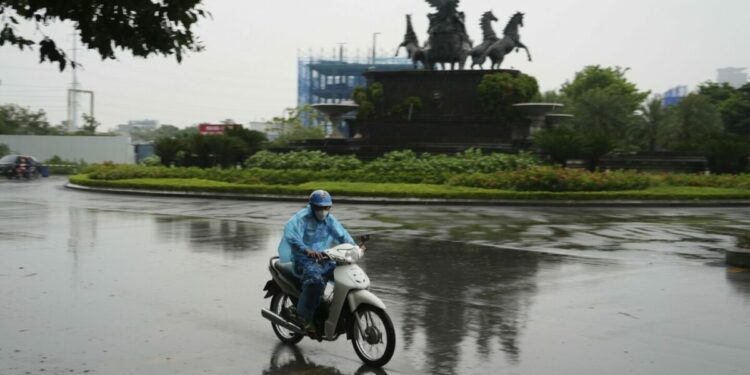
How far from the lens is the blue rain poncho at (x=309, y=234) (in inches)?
243

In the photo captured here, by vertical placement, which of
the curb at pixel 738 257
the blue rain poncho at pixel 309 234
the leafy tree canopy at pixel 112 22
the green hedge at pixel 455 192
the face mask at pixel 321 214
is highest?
the leafy tree canopy at pixel 112 22

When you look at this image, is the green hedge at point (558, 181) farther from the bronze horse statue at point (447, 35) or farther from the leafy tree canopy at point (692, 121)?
the leafy tree canopy at point (692, 121)

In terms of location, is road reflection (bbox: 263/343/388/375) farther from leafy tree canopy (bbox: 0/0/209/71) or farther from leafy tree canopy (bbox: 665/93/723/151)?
leafy tree canopy (bbox: 665/93/723/151)

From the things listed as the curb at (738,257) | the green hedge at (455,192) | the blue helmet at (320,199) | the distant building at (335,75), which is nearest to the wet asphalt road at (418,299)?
the curb at (738,257)

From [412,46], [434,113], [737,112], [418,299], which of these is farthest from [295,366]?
[737,112]

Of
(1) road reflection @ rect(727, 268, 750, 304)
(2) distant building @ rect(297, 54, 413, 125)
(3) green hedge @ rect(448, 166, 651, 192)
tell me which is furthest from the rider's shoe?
(2) distant building @ rect(297, 54, 413, 125)

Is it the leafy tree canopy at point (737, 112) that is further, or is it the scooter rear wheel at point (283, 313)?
the leafy tree canopy at point (737, 112)

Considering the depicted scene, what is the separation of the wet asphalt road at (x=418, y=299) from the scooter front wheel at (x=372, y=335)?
0.44 ft

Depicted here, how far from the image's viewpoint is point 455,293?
863cm

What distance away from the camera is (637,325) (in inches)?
277

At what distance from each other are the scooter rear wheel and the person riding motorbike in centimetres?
36

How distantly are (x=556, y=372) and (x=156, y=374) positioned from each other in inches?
117

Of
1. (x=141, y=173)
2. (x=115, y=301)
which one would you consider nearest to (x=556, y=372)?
(x=115, y=301)

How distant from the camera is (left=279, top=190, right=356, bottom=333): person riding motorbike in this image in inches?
238
